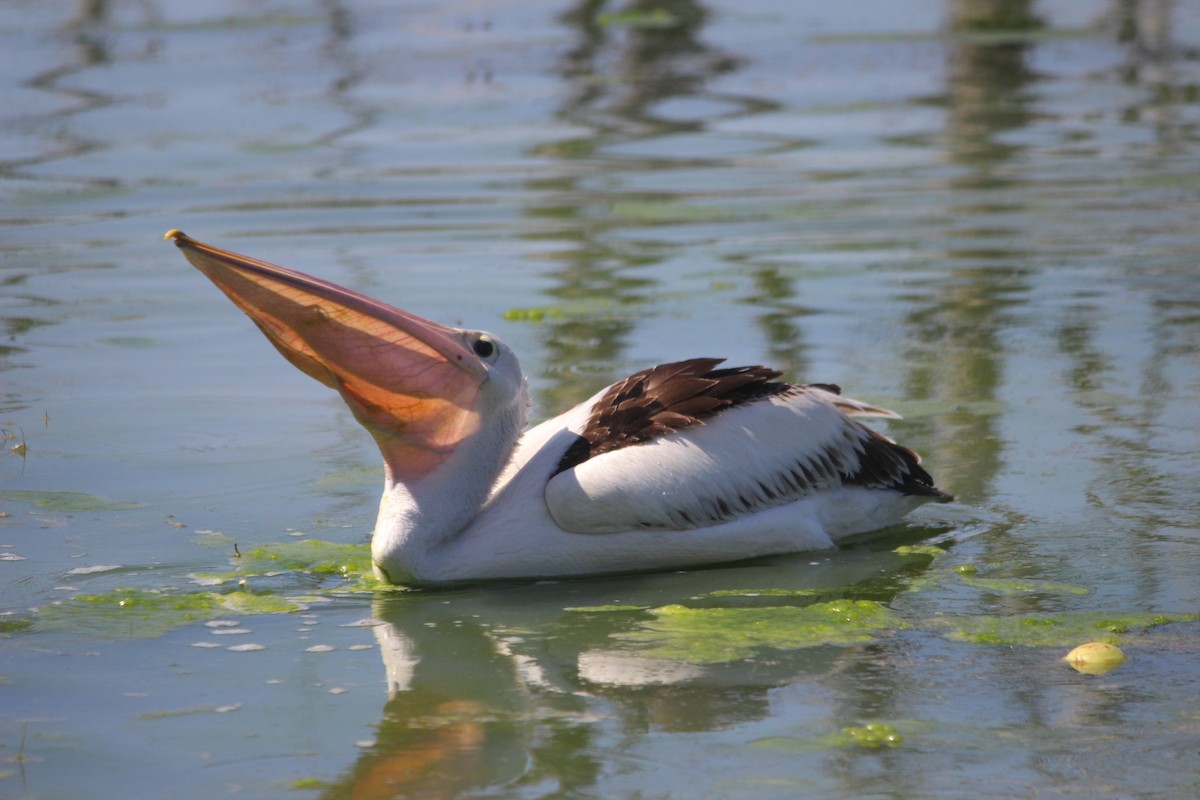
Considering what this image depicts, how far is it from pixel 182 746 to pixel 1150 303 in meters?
5.78

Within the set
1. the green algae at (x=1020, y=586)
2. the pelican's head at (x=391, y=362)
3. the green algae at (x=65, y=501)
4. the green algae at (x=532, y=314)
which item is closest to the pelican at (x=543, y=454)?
the pelican's head at (x=391, y=362)

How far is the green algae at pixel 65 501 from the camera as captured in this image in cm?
535

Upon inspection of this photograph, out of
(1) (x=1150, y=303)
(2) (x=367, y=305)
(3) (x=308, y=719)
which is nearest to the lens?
(3) (x=308, y=719)

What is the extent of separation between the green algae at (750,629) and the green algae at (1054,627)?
0.60 ft

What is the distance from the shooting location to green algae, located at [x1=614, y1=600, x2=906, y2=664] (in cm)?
415

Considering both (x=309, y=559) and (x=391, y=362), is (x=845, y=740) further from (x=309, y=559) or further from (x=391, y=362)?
(x=309, y=559)

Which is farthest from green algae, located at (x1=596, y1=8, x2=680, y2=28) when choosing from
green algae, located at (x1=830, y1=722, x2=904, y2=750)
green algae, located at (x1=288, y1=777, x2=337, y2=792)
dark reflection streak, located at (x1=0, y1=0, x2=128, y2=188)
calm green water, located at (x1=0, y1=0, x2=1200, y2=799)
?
green algae, located at (x1=288, y1=777, x2=337, y2=792)

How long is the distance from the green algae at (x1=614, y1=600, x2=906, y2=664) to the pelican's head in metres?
0.79

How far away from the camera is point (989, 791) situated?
3.27 metres

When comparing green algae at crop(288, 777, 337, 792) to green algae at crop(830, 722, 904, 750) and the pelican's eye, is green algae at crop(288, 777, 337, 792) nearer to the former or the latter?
green algae at crop(830, 722, 904, 750)

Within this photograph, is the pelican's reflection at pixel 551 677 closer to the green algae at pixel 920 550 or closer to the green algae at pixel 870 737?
the green algae at pixel 920 550

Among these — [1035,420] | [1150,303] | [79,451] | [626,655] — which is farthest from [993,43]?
[626,655]

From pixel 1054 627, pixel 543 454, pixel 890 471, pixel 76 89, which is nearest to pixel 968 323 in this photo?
pixel 890 471

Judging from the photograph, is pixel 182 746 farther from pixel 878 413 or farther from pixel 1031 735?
pixel 878 413
